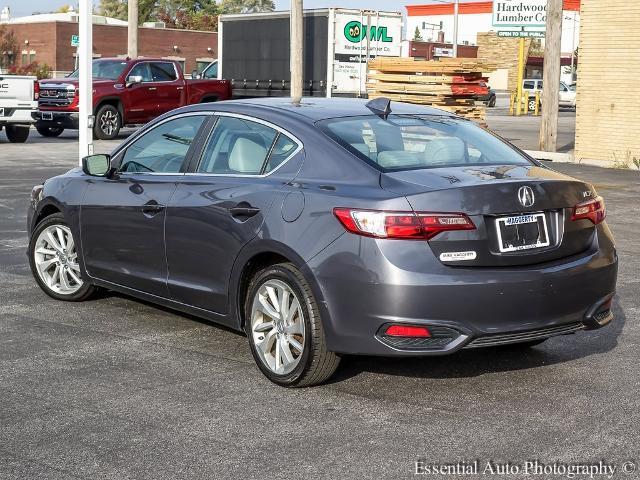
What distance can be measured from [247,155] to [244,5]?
114260mm

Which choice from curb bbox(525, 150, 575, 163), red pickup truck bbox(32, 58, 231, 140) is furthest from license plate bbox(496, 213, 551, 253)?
red pickup truck bbox(32, 58, 231, 140)

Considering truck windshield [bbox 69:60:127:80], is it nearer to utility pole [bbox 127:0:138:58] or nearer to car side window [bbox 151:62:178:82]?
car side window [bbox 151:62:178:82]

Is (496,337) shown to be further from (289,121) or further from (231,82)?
(231,82)

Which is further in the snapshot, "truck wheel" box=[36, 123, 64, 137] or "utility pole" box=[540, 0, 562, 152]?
"truck wheel" box=[36, 123, 64, 137]

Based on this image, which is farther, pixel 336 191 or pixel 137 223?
pixel 137 223

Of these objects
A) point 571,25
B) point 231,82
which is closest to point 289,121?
point 231,82

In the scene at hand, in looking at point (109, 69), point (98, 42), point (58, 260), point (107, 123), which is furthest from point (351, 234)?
point (98, 42)

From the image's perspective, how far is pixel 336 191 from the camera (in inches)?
240

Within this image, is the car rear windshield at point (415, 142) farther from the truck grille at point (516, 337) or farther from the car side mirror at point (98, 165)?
the car side mirror at point (98, 165)

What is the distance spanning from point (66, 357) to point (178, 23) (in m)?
99.0

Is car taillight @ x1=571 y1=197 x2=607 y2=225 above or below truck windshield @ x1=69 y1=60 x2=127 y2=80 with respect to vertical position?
below

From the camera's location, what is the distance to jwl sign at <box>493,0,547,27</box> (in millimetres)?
42781

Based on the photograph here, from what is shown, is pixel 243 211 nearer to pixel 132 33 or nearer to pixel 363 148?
pixel 363 148

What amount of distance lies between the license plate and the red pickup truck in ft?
71.5
